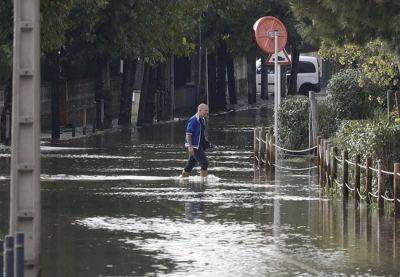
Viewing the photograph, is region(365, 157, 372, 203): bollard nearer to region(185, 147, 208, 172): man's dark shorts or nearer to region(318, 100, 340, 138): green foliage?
region(185, 147, 208, 172): man's dark shorts

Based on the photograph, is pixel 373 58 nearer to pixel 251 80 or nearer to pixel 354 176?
pixel 354 176

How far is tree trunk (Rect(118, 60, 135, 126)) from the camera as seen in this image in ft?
151

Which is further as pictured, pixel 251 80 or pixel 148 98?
pixel 251 80

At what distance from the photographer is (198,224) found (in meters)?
18.0

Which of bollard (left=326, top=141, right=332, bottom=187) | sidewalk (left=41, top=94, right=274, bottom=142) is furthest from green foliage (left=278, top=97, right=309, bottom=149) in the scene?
sidewalk (left=41, top=94, right=274, bottom=142)

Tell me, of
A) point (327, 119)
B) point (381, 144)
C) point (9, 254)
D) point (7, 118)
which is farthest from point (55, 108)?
point (9, 254)

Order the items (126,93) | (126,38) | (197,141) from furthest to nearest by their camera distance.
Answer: (126,93)
(126,38)
(197,141)

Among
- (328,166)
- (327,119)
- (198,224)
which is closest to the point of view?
(198,224)

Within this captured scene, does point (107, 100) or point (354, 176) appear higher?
point (107, 100)

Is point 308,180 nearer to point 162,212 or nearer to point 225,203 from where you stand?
point 225,203

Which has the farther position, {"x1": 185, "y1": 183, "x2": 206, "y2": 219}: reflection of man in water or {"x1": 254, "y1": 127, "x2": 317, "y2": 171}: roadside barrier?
{"x1": 254, "y1": 127, "x2": 317, "y2": 171}: roadside barrier

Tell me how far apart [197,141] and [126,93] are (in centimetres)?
2080

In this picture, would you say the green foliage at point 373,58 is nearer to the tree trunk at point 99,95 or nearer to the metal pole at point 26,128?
the metal pole at point 26,128

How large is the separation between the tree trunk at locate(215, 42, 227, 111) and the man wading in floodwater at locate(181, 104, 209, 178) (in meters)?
34.6
